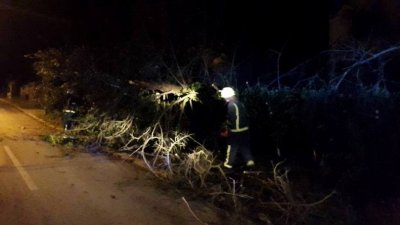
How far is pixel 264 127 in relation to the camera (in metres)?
10.7

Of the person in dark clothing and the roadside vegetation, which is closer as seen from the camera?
the roadside vegetation

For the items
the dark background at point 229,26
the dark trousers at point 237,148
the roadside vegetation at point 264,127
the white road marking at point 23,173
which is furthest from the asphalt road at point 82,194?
the dark background at point 229,26

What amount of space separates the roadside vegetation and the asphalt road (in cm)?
59

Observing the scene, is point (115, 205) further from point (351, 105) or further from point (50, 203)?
point (351, 105)

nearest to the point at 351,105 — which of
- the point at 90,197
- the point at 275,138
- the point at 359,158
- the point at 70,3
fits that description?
the point at 359,158

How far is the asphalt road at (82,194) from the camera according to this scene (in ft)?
22.2

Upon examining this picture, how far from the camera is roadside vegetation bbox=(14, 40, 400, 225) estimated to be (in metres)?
7.57

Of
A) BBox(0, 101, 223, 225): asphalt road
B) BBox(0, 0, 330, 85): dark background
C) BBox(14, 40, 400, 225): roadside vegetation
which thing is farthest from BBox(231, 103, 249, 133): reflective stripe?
BBox(0, 0, 330, 85): dark background

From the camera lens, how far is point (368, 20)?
43.0 feet

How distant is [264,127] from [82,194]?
424 cm

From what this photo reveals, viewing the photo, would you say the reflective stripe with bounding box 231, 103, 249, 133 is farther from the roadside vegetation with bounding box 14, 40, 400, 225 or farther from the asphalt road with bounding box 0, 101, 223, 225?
the asphalt road with bounding box 0, 101, 223, 225

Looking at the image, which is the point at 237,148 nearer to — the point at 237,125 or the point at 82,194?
the point at 237,125

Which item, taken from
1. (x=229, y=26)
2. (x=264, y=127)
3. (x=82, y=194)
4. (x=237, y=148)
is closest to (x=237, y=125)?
(x=237, y=148)

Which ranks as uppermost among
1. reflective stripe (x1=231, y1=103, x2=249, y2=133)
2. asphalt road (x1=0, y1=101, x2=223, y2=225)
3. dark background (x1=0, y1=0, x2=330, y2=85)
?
dark background (x1=0, y1=0, x2=330, y2=85)
